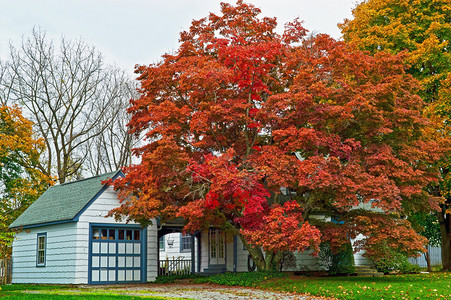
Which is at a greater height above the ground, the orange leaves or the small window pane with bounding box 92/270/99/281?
the orange leaves

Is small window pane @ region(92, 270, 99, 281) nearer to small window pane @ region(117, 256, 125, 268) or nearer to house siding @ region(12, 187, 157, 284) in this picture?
house siding @ region(12, 187, 157, 284)

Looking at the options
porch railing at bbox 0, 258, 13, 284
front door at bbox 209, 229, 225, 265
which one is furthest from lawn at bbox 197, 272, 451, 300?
porch railing at bbox 0, 258, 13, 284

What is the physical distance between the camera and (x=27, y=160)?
101 feet

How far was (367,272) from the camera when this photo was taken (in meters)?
24.5

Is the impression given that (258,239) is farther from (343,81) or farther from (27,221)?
(27,221)

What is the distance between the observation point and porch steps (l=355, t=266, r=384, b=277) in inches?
954

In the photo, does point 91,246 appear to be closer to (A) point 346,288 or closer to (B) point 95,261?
(B) point 95,261

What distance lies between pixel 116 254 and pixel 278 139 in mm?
8412

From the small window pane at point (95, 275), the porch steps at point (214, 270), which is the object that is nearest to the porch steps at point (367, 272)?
the porch steps at point (214, 270)

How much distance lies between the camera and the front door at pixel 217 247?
971 inches

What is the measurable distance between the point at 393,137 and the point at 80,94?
23.1m

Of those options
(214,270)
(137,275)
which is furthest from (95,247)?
(214,270)

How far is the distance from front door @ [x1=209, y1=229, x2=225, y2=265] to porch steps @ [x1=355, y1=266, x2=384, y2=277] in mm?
6214

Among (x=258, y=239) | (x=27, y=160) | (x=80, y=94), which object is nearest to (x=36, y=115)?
(x=80, y=94)
